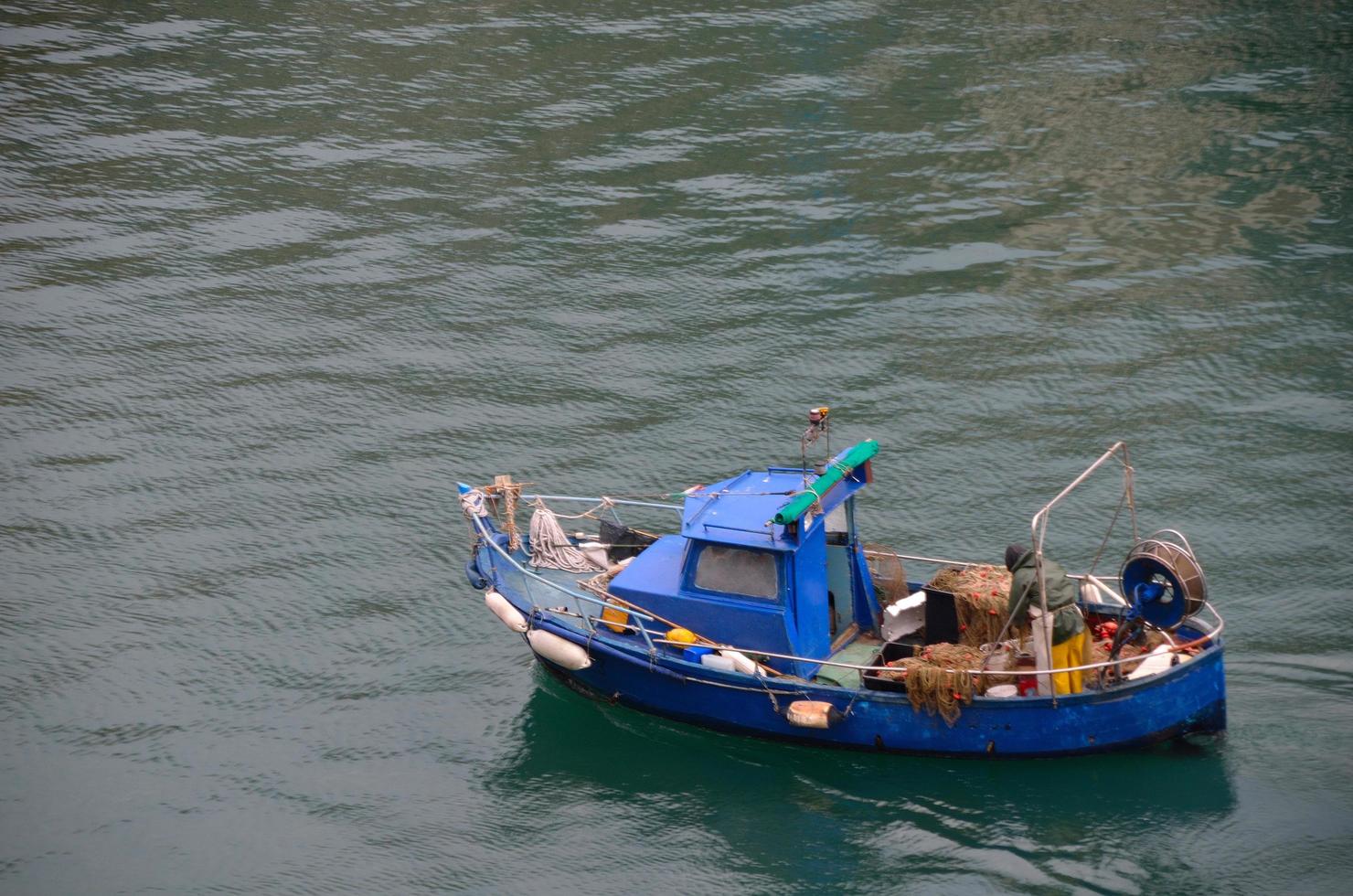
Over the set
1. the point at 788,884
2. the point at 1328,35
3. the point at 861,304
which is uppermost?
the point at 1328,35

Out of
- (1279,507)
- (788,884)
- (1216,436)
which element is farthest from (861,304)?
(788,884)

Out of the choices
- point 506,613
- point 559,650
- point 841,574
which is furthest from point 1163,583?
point 506,613

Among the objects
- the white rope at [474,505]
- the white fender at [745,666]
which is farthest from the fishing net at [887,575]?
the white rope at [474,505]

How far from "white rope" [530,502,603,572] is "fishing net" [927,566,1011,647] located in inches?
158

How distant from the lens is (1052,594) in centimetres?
1284

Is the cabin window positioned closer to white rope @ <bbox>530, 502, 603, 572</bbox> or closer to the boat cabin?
the boat cabin

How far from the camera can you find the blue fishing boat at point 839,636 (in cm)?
1291

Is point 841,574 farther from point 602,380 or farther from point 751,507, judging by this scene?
point 602,380

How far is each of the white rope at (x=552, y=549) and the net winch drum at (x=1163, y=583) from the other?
597 cm

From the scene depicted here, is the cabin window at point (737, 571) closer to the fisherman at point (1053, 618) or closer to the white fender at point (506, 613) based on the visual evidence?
the white fender at point (506, 613)

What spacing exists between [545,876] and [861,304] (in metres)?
12.7

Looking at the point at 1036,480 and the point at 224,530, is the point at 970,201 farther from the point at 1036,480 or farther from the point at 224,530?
the point at 224,530

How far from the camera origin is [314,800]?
13867mm

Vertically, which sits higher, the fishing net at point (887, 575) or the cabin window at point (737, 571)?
the cabin window at point (737, 571)
